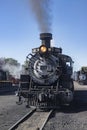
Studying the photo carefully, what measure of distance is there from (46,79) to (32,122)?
190 inches

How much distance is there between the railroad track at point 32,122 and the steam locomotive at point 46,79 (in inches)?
49.8

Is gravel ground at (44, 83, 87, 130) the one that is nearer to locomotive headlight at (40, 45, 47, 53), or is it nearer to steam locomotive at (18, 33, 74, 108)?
steam locomotive at (18, 33, 74, 108)

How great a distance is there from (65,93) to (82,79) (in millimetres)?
37535

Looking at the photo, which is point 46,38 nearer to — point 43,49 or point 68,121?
point 43,49

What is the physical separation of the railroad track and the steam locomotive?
1.26 meters

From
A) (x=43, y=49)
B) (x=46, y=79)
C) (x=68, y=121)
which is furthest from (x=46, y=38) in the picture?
(x=68, y=121)

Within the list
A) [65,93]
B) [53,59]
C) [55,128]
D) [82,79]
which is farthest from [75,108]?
[82,79]

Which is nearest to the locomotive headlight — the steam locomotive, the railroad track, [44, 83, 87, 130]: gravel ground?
the steam locomotive

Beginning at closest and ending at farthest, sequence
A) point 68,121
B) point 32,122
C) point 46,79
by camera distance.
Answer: point 32,122
point 68,121
point 46,79

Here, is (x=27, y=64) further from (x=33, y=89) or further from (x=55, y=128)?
(x=55, y=128)

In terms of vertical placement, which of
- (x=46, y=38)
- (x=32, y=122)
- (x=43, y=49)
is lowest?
(x=32, y=122)

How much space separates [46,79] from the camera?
57.0 ft

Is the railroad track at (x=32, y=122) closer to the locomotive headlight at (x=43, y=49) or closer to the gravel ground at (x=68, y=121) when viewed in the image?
the gravel ground at (x=68, y=121)

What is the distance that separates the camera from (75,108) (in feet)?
58.1
